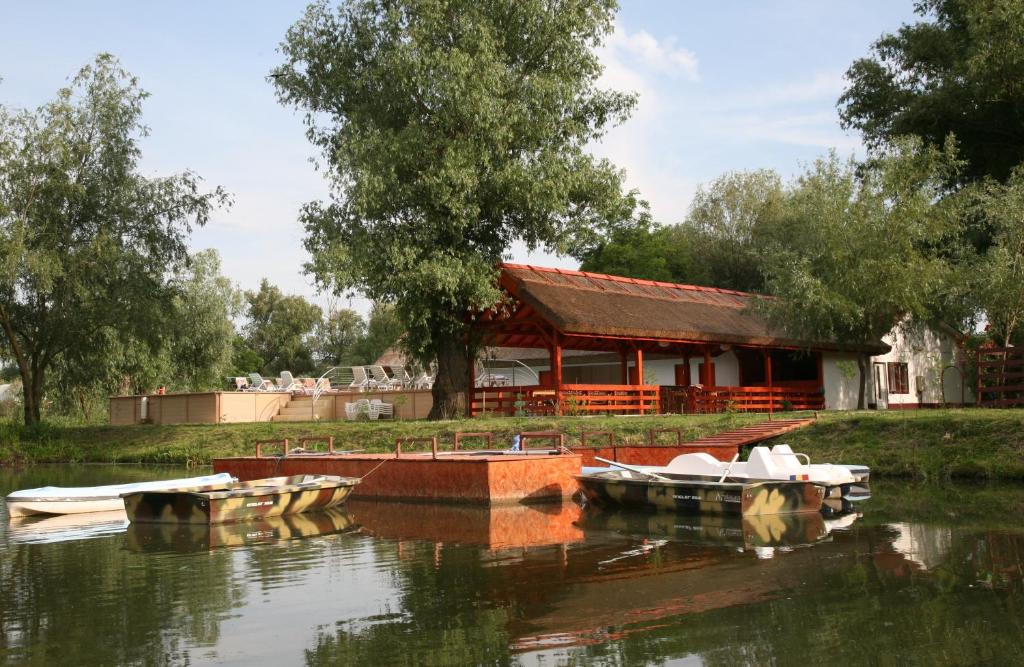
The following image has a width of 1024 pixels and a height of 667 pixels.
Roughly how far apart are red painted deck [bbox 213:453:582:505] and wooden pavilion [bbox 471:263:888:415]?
825cm

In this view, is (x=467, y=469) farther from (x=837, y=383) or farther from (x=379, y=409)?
(x=837, y=383)

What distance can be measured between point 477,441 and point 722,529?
10.8 meters

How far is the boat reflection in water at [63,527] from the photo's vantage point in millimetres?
14469

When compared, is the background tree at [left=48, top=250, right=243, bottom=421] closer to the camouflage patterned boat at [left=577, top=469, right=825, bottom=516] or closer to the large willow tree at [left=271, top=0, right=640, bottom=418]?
the large willow tree at [left=271, top=0, right=640, bottom=418]

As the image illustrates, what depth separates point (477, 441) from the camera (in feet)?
77.4

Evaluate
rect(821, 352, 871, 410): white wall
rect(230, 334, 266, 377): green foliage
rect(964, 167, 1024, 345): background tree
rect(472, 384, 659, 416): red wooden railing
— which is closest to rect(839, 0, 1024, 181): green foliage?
rect(964, 167, 1024, 345): background tree

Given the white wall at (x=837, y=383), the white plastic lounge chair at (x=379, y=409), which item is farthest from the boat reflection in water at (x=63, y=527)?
the white wall at (x=837, y=383)

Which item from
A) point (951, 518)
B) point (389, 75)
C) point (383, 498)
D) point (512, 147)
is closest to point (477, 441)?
point (383, 498)

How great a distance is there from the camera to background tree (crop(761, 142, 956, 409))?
25.8 metres

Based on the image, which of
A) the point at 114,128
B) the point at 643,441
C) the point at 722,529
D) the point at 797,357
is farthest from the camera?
the point at 797,357

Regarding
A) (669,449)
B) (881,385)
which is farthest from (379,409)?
(881,385)

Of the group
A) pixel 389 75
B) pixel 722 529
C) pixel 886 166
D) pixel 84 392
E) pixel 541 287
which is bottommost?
pixel 722 529

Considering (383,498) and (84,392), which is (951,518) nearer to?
(383,498)

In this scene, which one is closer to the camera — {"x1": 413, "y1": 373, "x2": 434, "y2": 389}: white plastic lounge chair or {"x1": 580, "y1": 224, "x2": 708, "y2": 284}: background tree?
{"x1": 413, "y1": 373, "x2": 434, "y2": 389}: white plastic lounge chair
